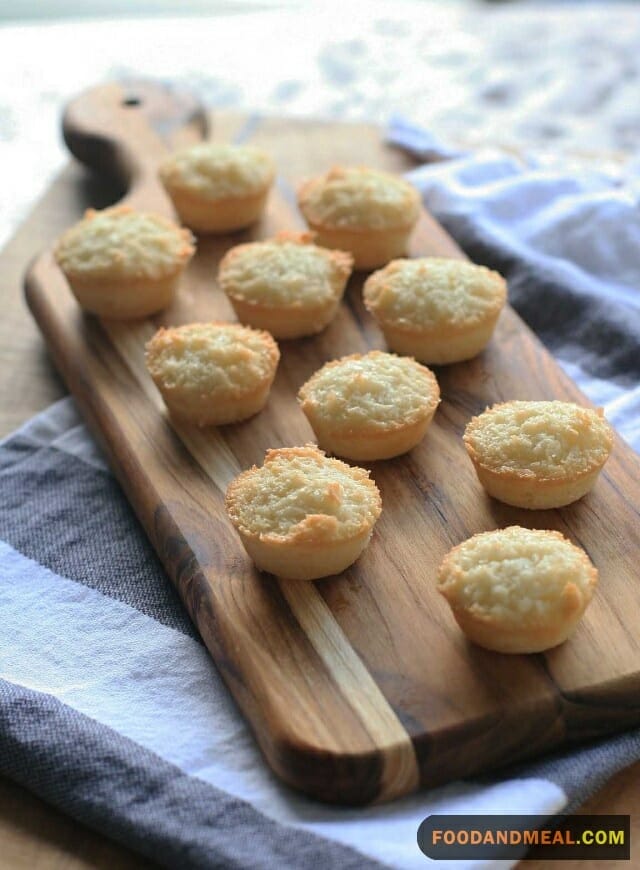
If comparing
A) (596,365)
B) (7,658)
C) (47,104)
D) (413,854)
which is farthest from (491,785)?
(47,104)

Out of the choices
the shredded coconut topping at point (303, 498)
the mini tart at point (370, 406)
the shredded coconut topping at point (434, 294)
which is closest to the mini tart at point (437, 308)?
the shredded coconut topping at point (434, 294)

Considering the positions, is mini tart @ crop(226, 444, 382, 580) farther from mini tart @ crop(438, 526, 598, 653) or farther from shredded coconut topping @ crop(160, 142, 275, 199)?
shredded coconut topping @ crop(160, 142, 275, 199)

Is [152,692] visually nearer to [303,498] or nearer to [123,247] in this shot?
[303,498]

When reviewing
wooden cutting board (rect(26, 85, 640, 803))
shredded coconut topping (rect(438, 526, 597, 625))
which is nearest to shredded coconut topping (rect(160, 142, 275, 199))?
wooden cutting board (rect(26, 85, 640, 803))

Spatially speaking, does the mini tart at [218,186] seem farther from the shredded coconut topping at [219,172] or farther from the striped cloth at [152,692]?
the striped cloth at [152,692]

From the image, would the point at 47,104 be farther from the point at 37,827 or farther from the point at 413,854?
the point at 413,854
